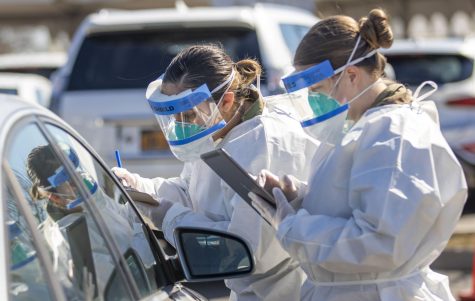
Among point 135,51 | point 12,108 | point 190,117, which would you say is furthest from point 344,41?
point 135,51

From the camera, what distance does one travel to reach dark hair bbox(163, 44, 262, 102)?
3.83 meters

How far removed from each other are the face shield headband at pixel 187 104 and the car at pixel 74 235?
39 centimetres

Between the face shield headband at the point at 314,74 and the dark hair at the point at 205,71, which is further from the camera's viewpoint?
the dark hair at the point at 205,71

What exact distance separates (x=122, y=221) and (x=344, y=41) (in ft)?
3.00

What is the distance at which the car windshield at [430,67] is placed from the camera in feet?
46.1

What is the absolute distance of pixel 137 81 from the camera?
9000 mm

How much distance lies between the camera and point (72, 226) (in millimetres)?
2867

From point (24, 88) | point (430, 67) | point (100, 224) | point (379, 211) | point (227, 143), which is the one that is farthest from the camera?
point (24, 88)

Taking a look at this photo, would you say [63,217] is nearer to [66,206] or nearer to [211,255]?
[66,206]

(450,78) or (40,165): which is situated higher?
(40,165)

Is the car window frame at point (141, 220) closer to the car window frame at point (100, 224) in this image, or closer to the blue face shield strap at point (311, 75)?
the car window frame at point (100, 224)

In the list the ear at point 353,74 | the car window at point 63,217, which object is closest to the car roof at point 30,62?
the ear at point 353,74

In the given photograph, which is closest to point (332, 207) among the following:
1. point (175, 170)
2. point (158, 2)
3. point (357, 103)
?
point (357, 103)

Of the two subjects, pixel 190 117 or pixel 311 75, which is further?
pixel 190 117
